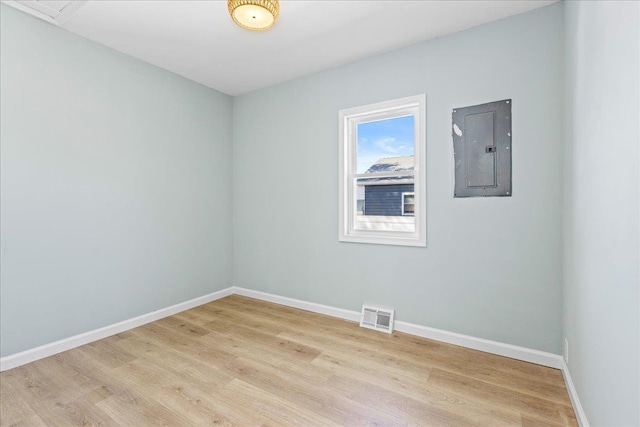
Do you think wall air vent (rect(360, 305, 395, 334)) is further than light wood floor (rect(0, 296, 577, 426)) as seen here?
Yes

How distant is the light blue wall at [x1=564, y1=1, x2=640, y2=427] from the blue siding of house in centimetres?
134

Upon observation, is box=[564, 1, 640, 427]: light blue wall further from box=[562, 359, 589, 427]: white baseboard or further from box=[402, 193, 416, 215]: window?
box=[402, 193, 416, 215]: window

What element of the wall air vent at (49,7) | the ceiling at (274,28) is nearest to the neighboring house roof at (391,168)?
the ceiling at (274,28)

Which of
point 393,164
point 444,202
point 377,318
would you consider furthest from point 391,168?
point 377,318

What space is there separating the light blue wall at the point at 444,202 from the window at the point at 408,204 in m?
0.20

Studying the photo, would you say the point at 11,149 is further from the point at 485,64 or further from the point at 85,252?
the point at 485,64

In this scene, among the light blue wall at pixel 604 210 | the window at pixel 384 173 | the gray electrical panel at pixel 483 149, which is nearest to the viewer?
the light blue wall at pixel 604 210

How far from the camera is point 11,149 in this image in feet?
7.14

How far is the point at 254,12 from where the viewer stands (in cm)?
188

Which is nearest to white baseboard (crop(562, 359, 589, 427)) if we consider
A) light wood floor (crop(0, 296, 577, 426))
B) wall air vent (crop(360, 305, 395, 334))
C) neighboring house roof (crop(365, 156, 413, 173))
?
light wood floor (crop(0, 296, 577, 426))

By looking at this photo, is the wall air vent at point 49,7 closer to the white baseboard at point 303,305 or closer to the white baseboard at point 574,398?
the white baseboard at point 303,305

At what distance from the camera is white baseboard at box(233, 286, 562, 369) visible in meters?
2.18

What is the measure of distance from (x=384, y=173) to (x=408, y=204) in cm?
41

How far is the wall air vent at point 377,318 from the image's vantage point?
279cm
